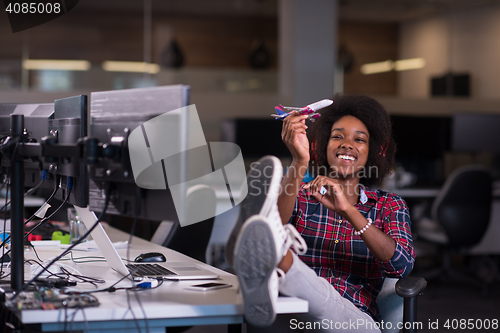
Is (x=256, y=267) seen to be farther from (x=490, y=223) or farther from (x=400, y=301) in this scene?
(x=490, y=223)

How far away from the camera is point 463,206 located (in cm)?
402

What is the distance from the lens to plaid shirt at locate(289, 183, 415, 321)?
5.58ft

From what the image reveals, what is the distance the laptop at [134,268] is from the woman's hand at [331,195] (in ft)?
1.31

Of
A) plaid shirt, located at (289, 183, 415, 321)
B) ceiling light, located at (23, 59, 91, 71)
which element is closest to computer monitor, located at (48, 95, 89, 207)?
plaid shirt, located at (289, 183, 415, 321)

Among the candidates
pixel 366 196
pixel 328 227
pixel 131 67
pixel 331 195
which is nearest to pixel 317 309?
pixel 331 195

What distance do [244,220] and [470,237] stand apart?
3.33 metres

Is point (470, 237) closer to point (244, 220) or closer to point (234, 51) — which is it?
point (244, 220)

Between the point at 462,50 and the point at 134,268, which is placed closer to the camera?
the point at 134,268

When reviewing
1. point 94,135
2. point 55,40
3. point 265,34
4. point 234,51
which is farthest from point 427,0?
point 94,135

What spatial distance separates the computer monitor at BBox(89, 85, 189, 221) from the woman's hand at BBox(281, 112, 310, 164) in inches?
19.5

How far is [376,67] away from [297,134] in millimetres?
5778

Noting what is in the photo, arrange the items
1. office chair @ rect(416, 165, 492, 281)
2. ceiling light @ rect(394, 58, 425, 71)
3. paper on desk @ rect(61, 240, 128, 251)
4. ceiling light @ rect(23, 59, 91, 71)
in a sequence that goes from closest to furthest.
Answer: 1. paper on desk @ rect(61, 240, 128, 251)
2. office chair @ rect(416, 165, 492, 281)
3. ceiling light @ rect(23, 59, 91, 71)
4. ceiling light @ rect(394, 58, 425, 71)

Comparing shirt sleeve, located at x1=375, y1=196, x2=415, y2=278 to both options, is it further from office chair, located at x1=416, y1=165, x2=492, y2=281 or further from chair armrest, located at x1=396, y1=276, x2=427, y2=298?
office chair, located at x1=416, y1=165, x2=492, y2=281

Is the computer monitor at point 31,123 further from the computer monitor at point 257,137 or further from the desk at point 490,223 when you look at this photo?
the desk at point 490,223
